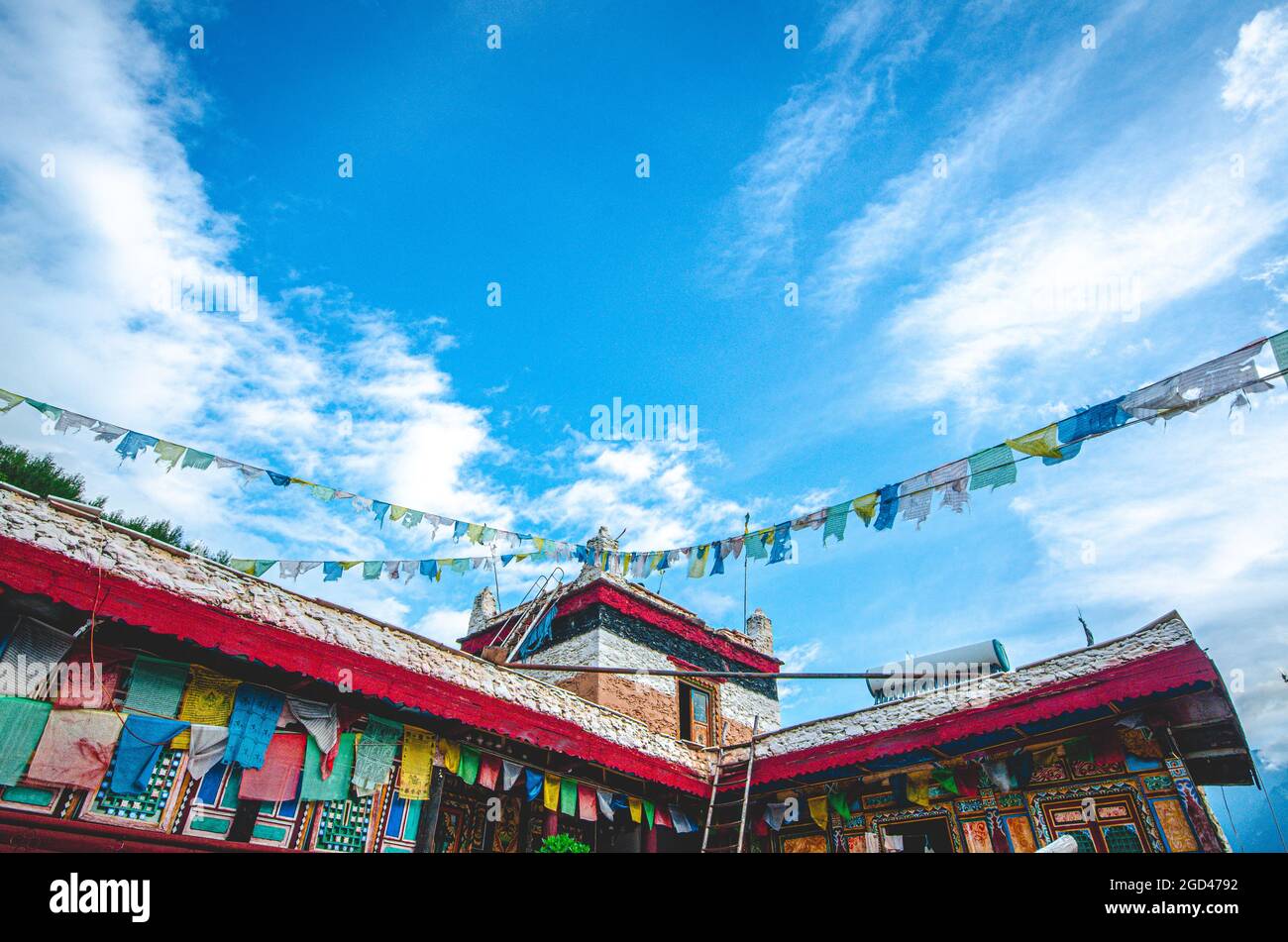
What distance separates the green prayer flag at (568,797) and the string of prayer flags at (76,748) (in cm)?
676

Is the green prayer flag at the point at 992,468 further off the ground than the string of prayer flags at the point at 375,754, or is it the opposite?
the green prayer flag at the point at 992,468

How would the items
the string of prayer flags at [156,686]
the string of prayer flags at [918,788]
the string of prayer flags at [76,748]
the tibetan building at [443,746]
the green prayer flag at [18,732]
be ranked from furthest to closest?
the string of prayer flags at [918,788]
the string of prayer flags at [156,686]
the tibetan building at [443,746]
the string of prayer flags at [76,748]
the green prayer flag at [18,732]

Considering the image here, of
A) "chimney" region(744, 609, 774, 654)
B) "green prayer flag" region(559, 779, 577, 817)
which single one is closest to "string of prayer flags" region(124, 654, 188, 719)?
"green prayer flag" region(559, 779, 577, 817)

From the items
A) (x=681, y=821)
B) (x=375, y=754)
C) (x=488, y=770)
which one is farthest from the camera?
(x=681, y=821)

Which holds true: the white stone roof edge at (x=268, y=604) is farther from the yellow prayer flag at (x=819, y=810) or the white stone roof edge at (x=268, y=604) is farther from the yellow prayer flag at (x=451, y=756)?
the yellow prayer flag at (x=819, y=810)

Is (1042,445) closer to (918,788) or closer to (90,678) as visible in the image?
(918,788)

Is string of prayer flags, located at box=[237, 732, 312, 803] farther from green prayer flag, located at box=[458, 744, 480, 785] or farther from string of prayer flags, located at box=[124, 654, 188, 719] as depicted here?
green prayer flag, located at box=[458, 744, 480, 785]

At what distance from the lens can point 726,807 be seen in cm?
1459

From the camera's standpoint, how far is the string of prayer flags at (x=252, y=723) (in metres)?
9.05

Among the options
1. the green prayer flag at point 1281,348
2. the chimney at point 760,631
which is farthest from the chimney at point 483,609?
the green prayer flag at point 1281,348

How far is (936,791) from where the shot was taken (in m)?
12.3

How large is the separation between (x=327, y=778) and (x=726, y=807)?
8051 millimetres

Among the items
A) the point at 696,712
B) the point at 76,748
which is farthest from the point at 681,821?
the point at 76,748
